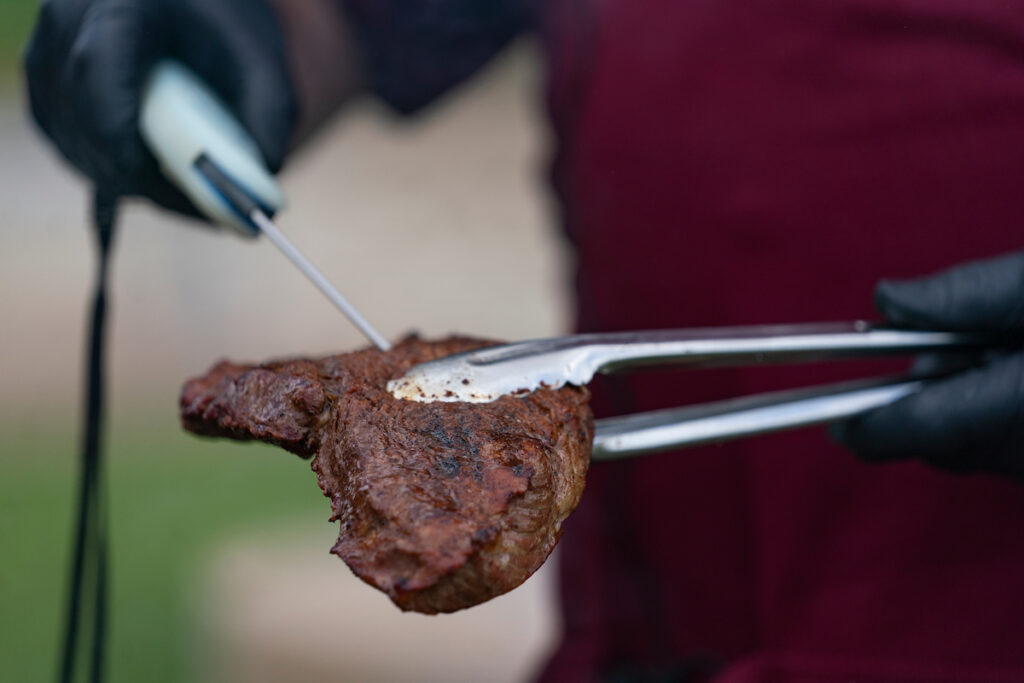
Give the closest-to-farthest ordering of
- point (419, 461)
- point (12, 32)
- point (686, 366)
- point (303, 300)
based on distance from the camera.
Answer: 1. point (419, 461)
2. point (686, 366)
3. point (12, 32)
4. point (303, 300)

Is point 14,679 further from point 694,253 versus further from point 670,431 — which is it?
point 694,253

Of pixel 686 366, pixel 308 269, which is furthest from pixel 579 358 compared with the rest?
pixel 308 269

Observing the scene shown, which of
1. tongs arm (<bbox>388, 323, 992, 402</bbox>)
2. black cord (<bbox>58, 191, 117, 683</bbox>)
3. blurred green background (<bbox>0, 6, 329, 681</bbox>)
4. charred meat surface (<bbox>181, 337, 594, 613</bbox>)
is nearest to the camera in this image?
charred meat surface (<bbox>181, 337, 594, 613</bbox>)

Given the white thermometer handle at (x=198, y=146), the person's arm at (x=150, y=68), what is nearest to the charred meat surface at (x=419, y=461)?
the white thermometer handle at (x=198, y=146)

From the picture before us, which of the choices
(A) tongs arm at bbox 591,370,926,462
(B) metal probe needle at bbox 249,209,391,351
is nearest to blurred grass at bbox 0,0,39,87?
(B) metal probe needle at bbox 249,209,391,351

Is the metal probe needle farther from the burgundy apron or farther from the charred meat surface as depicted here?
the burgundy apron

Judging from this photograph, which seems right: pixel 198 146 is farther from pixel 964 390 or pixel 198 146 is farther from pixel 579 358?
pixel 964 390
